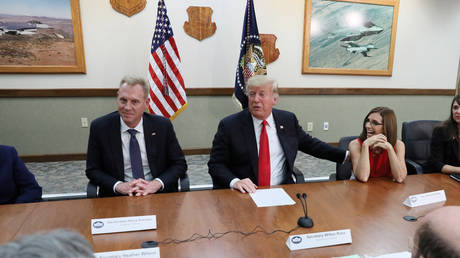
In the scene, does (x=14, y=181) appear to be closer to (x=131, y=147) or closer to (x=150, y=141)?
(x=131, y=147)

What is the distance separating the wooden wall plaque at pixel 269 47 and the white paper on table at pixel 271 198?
9.55 feet

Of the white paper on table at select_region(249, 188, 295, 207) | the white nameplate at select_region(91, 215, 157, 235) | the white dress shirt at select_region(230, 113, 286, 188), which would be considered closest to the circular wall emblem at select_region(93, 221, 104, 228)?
the white nameplate at select_region(91, 215, 157, 235)

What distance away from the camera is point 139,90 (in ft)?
5.95

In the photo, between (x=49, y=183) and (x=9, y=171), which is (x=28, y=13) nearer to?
(x=49, y=183)

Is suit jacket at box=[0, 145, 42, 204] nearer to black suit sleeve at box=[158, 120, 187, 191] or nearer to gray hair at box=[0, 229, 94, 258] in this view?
black suit sleeve at box=[158, 120, 187, 191]

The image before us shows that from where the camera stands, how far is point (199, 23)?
3.78 metres

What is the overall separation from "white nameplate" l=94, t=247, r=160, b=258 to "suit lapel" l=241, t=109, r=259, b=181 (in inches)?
39.9

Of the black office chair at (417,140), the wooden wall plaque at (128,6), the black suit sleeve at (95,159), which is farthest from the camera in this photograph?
the wooden wall plaque at (128,6)

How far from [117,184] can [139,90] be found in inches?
23.9

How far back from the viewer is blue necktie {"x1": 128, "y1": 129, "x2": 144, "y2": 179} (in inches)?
71.7

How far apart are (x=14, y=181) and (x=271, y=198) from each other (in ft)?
4.78

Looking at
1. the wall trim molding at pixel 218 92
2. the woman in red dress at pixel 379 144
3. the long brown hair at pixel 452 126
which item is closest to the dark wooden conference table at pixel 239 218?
the woman in red dress at pixel 379 144

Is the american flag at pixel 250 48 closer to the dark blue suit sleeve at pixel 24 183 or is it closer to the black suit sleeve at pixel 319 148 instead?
the black suit sleeve at pixel 319 148

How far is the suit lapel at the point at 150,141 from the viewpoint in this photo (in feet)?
6.15
